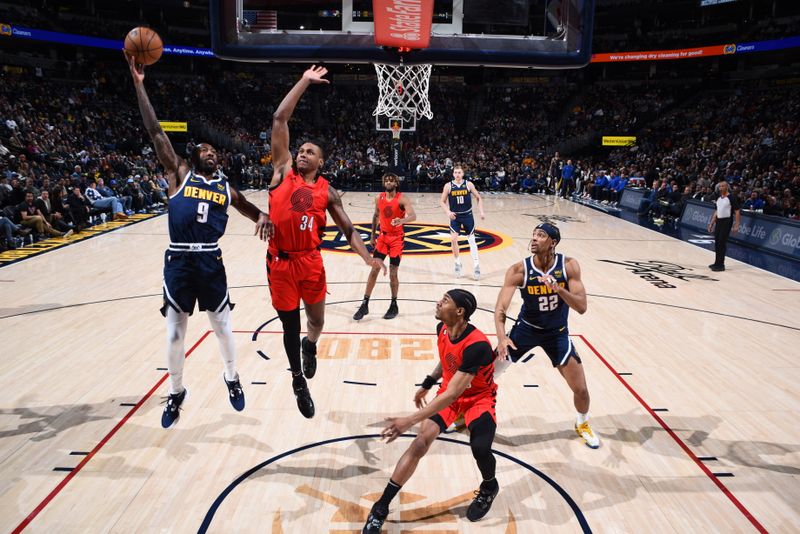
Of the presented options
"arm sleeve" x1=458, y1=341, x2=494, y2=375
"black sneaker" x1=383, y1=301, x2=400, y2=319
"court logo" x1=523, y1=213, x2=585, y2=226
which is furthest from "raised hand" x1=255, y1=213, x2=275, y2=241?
A: "court logo" x1=523, y1=213, x2=585, y2=226

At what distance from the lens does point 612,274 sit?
34.8 ft

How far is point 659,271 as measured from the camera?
1086 centimetres

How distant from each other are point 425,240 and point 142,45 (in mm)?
9737

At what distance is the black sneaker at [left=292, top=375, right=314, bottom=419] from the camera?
173 inches

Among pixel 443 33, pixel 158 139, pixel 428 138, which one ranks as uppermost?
pixel 443 33

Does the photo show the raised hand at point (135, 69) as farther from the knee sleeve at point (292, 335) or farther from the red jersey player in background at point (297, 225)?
the knee sleeve at point (292, 335)

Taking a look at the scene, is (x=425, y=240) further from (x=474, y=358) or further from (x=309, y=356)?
(x=474, y=358)

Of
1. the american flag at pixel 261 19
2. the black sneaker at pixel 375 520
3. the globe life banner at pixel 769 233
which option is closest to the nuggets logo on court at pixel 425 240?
the american flag at pixel 261 19

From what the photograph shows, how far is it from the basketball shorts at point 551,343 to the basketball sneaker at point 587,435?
571 mm

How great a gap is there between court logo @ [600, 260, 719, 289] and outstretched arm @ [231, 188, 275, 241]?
24.9 feet

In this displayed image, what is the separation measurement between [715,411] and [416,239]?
912cm

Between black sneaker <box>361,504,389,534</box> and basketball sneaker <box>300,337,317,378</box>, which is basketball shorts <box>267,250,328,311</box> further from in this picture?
black sneaker <box>361,504,389,534</box>

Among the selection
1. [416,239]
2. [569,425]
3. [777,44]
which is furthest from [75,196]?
[777,44]

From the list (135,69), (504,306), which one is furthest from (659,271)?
(135,69)
